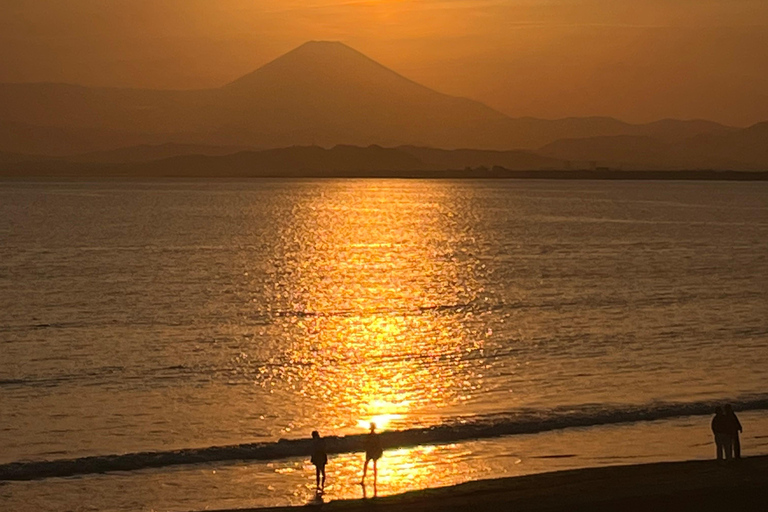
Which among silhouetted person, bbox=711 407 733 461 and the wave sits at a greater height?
silhouetted person, bbox=711 407 733 461

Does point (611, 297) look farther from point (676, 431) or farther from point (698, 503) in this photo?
point (698, 503)

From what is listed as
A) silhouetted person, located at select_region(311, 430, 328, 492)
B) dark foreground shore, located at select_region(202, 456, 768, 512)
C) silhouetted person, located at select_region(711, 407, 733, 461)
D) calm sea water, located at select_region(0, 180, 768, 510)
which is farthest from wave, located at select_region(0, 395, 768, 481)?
silhouetted person, located at select_region(711, 407, 733, 461)

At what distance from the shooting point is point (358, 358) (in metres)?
35.6

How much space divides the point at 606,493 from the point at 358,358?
1899cm

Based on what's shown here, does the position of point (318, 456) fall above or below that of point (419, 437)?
above

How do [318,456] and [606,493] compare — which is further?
[318,456]

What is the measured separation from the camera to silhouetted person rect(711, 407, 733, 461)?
19.7m

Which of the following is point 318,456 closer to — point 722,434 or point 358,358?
point 722,434

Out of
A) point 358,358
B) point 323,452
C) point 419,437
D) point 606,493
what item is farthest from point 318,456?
point 358,358

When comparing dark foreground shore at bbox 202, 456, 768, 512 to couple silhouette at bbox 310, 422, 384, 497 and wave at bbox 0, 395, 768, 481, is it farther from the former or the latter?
wave at bbox 0, 395, 768, 481

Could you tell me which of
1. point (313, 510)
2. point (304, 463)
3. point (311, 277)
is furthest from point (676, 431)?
point (311, 277)

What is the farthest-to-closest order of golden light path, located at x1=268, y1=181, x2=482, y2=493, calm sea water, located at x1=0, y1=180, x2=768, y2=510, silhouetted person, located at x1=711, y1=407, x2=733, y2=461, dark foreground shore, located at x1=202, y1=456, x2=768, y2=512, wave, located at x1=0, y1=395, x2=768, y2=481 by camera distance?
golden light path, located at x1=268, y1=181, x2=482, y2=493 → calm sea water, located at x1=0, y1=180, x2=768, y2=510 → wave, located at x1=0, y1=395, x2=768, y2=481 → silhouetted person, located at x1=711, y1=407, x2=733, y2=461 → dark foreground shore, located at x1=202, y1=456, x2=768, y2=512

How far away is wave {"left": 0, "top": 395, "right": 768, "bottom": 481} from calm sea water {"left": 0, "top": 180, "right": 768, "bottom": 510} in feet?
0.40

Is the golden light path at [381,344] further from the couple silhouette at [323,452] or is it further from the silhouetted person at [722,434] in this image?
the silhouetted person at [722,434]
